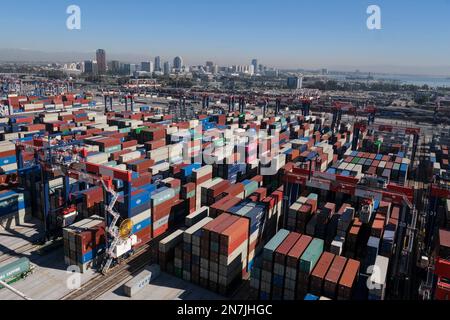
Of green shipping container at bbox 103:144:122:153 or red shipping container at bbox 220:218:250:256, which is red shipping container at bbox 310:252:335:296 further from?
green shipping container at bbox 103:144:122:153

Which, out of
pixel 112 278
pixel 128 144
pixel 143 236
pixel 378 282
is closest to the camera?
pixel 378 282

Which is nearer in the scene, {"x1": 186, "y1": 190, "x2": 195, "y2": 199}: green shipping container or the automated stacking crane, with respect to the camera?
the automated stacking crane

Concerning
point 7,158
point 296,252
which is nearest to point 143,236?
point 296,252

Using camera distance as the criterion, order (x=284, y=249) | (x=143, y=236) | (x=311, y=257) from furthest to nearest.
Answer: (x=143, y=236) < (x=284, y=249) < (x=311, y=257)

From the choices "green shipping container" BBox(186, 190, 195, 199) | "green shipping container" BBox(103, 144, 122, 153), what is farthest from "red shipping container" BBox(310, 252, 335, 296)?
"green shipping container" BBox(103, 144, 122, 153)

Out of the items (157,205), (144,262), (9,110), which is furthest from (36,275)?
(9,110)

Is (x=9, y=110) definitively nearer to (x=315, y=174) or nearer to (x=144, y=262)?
(x=144, y=262)

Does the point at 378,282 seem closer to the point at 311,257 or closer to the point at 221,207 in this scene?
the point at 311,257

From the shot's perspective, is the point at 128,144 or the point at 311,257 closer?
the point at 311,257

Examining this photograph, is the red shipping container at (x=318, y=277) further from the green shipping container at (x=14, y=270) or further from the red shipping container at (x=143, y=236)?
the green shipping container at (x=14, y=270)
